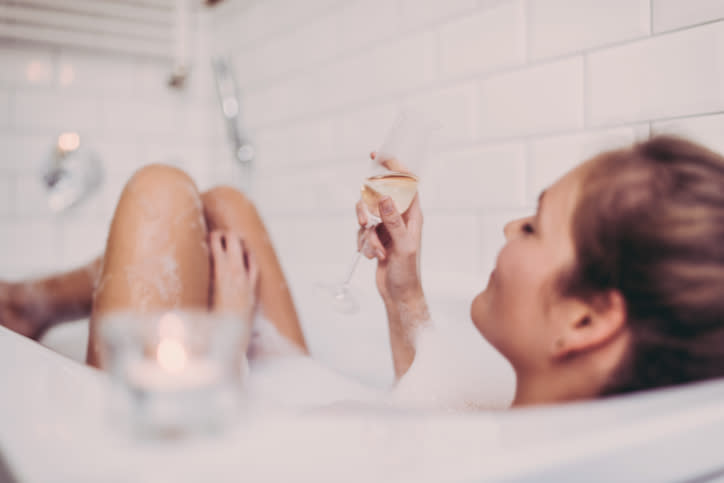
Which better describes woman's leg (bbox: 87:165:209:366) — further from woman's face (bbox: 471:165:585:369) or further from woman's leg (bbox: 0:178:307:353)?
woman's face (bbox: 471:165:585:369)

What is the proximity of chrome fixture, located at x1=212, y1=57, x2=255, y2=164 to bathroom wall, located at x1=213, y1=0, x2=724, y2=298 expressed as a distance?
58 mm

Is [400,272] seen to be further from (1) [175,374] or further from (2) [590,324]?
(1) [175,374]

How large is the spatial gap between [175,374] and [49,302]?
1112 mm

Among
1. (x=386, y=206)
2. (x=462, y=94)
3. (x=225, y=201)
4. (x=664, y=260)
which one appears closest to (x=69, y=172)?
(x=225, y=201)

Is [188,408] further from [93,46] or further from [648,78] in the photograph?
[93,46]

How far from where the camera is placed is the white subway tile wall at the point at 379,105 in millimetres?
1035

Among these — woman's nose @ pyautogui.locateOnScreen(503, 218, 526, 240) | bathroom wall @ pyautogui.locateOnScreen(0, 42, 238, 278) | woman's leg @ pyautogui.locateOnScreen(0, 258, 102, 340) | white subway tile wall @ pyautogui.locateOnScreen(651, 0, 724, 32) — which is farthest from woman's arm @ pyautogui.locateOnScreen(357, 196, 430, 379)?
bathroom wall @ pyautogui.locateOnScreen(0, 42, 238, 278)

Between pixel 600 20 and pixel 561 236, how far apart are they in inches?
24.6

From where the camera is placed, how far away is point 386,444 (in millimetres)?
335

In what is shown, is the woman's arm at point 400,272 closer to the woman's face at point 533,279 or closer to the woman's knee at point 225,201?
the woman's face at point 533,279

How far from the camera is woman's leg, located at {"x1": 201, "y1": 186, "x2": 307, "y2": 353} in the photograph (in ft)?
3.95

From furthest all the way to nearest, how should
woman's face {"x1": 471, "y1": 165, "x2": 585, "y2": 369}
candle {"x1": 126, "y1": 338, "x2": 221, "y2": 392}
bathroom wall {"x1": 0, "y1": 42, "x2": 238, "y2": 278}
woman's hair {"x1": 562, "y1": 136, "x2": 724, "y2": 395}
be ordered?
bathroom wall {"x1": 0, "y1": 42, "x2": 238, "y2": 278} → woman's face {"x1": 471, "y1": 165, "x2": 585, "y2": 369} → woman's hair {"x1": 562, "y1": 136, "x2": 724, "y2": 395} → candle {"x1": 126, "y1": 338, "x2": 221, "y2": 392}

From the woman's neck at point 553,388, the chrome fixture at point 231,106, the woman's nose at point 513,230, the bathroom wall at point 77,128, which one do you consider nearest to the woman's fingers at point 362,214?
the woman's nose at point 513,230

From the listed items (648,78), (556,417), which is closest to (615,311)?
(556,417)
